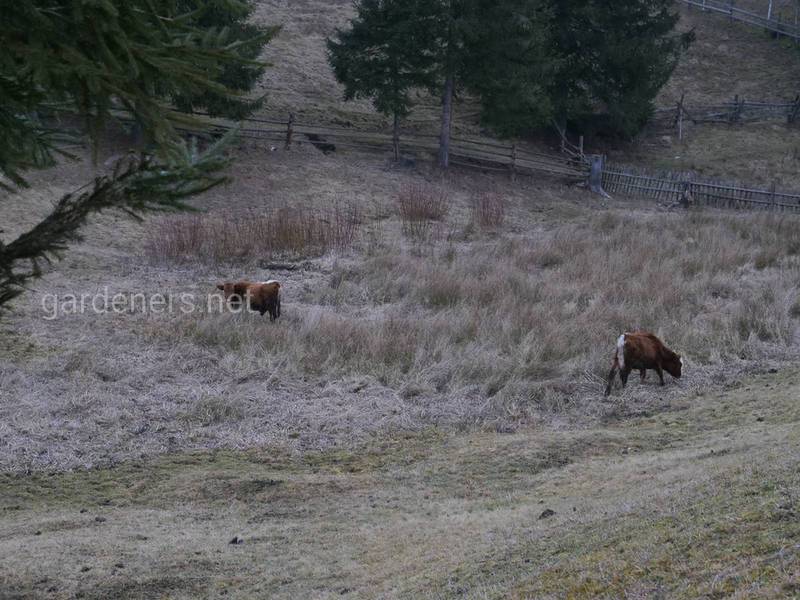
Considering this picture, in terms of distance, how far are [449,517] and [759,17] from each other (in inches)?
1848

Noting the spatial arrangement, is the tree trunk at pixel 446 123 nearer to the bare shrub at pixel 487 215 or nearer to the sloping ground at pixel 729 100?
the bare shrub at pixel 487 215

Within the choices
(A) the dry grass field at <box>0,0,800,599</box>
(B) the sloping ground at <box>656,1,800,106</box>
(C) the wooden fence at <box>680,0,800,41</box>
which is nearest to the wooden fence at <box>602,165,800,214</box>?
(A) the dry grass field at <box>0,0,800,599</box>

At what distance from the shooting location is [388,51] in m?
28.2

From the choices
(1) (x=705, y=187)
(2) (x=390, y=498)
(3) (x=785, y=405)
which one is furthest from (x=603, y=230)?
(2) (x=390, y=498)

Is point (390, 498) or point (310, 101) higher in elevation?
point (310, 101)

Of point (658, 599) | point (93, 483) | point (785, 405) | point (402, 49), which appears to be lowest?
point (93, 483)

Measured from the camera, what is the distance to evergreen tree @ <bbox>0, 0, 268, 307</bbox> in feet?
14.1

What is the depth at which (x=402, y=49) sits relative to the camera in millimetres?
27891

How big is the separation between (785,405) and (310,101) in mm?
26502

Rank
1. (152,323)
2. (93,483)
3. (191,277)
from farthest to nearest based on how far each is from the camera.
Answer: (191,277) < (152,323) < (93,483)

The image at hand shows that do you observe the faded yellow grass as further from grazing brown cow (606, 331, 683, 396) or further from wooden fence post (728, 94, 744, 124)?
wooden fence post (728, 94, 744, 124)

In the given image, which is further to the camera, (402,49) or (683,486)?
(402,49)

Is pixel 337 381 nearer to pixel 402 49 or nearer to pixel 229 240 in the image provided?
pixel 229 240

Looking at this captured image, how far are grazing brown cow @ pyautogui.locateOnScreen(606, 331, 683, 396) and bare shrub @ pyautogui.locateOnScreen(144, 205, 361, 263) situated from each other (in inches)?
329
